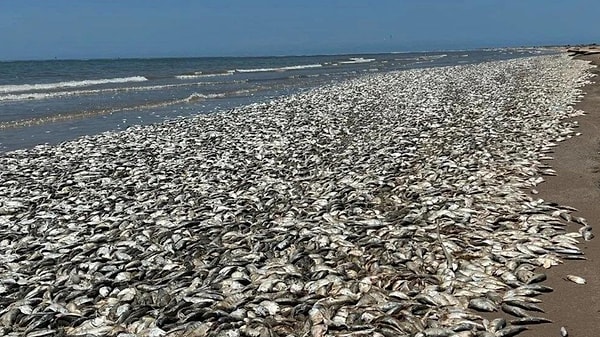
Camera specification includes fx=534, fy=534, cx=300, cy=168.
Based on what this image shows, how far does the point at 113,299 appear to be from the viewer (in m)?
5.38

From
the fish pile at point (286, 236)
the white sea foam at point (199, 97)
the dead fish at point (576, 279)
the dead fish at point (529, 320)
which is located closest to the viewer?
the dead fish at point (529, 320)

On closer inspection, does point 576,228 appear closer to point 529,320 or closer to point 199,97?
point 529,320

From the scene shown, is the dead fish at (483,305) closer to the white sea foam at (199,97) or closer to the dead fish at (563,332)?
the dead fish at (563,332)

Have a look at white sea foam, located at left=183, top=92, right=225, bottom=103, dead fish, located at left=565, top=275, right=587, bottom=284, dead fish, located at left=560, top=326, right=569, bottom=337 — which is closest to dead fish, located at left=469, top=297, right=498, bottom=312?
dead fish, located at left=560, top=326, right=569, bottom=337

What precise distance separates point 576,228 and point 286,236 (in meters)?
3.82

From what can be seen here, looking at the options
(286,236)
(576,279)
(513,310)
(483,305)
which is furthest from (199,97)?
(513,310)

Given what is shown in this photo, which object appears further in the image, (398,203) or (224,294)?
(398,203)

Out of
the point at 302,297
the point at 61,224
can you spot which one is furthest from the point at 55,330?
the point at 61,224

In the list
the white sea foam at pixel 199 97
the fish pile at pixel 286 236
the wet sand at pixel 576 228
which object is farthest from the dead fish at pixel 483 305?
the white sea foam at pixel 199 97

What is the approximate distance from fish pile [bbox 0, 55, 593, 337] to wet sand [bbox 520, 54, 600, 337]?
0.54 feet

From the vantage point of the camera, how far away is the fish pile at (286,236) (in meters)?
4.93

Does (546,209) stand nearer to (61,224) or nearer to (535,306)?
(535,306)

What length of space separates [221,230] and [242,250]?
2.88 feet

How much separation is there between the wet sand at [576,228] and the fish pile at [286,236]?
16 cm
